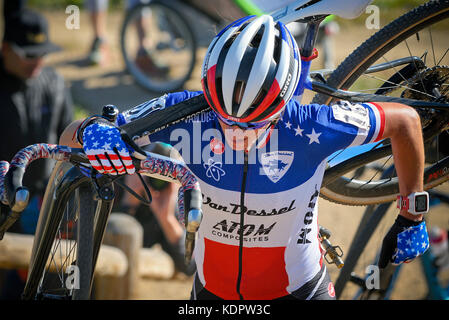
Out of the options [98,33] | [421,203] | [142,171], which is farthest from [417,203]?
[98,33]

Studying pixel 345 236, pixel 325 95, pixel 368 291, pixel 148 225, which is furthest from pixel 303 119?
pixel 345 236

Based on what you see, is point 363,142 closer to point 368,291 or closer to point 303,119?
point 303,119

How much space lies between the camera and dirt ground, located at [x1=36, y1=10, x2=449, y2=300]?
568cm

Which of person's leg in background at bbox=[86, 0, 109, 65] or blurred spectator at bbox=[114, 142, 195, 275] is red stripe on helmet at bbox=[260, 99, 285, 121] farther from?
person's leg in background at bbox=[86, 0, 109, 65]

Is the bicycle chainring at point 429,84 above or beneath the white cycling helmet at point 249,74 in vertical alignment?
above

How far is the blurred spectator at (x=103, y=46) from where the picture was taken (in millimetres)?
8222

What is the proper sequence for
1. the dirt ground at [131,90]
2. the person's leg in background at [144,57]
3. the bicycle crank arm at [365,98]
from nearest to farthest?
the bicycle crank arm at [365,98]
the dirt ground at [131,90]
the person's leg in background at [144,57]

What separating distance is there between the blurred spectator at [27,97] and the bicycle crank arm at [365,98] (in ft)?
9.70

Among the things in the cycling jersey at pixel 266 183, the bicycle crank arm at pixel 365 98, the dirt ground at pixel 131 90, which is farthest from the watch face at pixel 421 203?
the dirt ground at pixel 131 90

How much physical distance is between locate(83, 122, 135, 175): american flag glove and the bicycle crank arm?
3.94ft

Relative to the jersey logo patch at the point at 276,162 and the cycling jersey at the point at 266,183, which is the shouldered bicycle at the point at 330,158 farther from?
the jersey logo patch at the point at 276,162

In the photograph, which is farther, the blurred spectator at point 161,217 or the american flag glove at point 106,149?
the blurred spectator at point 161,217

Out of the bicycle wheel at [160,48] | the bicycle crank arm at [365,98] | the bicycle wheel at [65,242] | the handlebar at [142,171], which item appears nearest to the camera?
the handlebar at [142,171]
